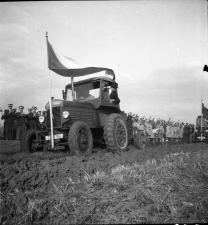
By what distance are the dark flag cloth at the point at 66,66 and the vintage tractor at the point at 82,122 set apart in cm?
44

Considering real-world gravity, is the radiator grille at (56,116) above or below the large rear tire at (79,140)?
above

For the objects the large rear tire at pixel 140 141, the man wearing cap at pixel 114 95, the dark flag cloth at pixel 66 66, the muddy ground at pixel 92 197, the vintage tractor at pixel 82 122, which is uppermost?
the dark flag cloth at pixel 66 66

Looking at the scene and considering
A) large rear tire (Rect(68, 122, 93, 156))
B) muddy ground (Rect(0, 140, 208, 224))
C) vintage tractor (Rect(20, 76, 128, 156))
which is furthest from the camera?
vintage tractor (Rect(20, 76, 128, 156))

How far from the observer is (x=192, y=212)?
95.6 inches

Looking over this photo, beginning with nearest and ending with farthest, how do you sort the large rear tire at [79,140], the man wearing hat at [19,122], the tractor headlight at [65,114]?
the large rear tire at [79,140]
the tractor headlight at [65,114]
the man wearing hat at [19,122]

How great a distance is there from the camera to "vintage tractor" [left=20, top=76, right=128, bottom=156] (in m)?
6.23

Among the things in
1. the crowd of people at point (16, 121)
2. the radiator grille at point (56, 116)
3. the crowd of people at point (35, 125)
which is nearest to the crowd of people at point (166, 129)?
the crowd of people at point (35, 125)

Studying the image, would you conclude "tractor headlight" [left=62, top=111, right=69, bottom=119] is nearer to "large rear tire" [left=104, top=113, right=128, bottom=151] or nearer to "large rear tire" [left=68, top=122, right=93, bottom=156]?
"large rear tire" [left=68, top=122, right=93, bottom=156]

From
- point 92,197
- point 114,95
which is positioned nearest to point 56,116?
point 114,95

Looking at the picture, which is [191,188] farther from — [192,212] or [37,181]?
[37,181]

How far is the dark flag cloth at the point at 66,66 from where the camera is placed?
673cm

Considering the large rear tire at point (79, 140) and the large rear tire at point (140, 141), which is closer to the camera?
the large rear tire at point (79, 140)

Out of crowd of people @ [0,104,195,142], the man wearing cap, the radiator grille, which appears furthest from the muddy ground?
crowd of people @ [0,104,195,142]

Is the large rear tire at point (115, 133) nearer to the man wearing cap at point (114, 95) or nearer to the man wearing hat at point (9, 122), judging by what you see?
the man wearing cap at point (114, 95)
